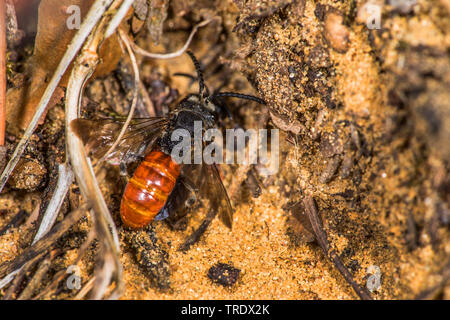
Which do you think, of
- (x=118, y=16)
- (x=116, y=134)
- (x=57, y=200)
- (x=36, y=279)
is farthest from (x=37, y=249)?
(x=118, y=16)

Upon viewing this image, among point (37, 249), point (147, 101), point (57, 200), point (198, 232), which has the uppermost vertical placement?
point (147, 101)

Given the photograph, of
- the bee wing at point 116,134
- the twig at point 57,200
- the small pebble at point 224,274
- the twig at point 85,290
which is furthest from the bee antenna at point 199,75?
the twig at point 85,290

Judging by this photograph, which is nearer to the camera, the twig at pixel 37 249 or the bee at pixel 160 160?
the twig at pixel 37 249

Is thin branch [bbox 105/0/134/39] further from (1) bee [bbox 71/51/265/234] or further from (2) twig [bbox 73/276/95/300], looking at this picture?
(2) twig [bbox 73/276/95/300]

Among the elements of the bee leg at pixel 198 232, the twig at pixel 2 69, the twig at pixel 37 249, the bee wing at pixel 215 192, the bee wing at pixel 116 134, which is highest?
the twig at pixel 2 69

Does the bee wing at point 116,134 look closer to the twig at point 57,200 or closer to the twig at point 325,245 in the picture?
the twig at point 57,200

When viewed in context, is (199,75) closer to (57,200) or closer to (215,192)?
(215,192)
